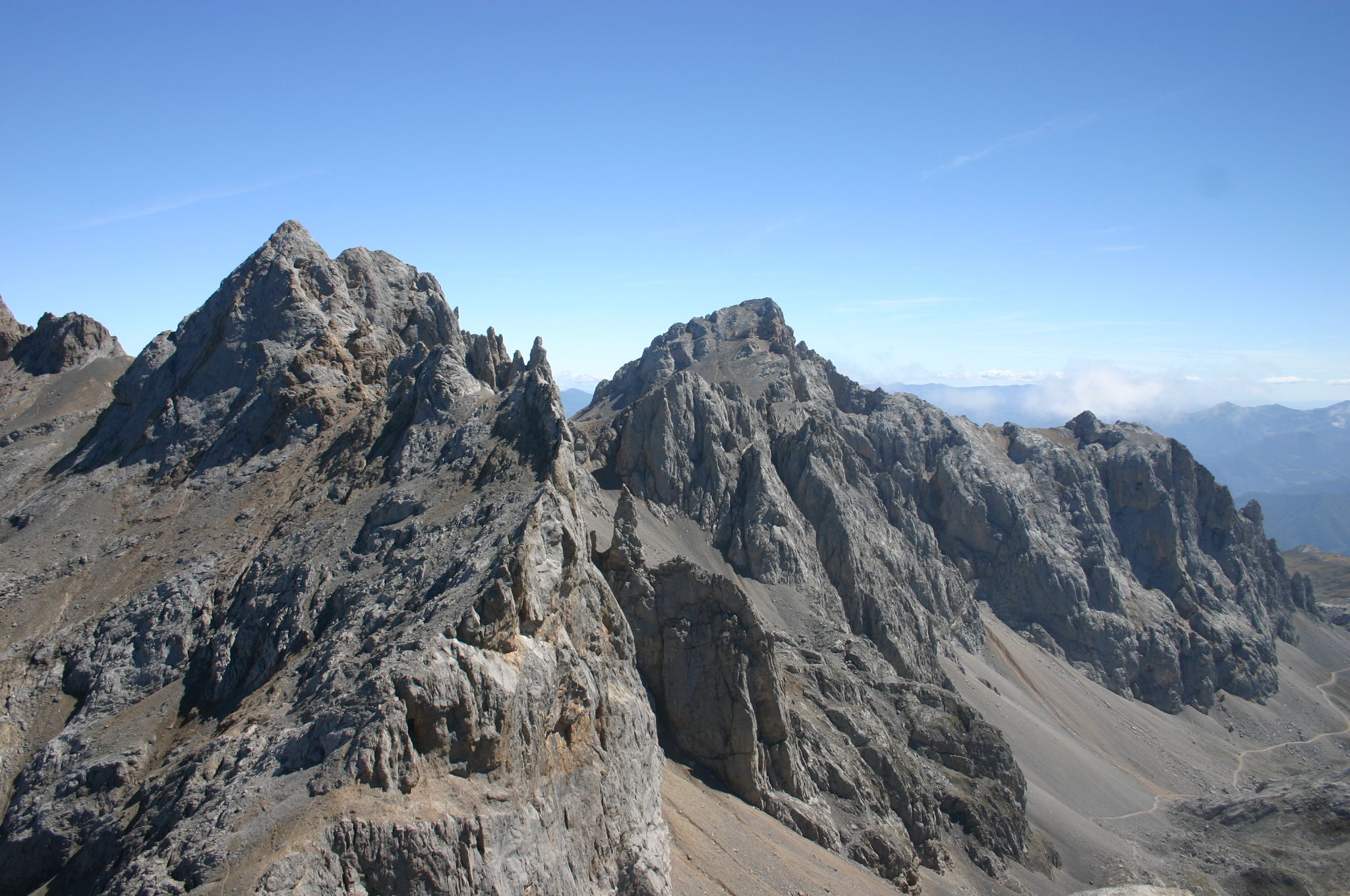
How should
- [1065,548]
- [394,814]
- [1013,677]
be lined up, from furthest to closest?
[1065,548] < [1013,677] < [394,814]

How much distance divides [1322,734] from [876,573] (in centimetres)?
8005

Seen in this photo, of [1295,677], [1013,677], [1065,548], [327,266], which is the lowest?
[1295,677]

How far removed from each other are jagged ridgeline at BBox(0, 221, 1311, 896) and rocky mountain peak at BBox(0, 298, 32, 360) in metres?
0.38

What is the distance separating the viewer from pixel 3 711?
30500mm

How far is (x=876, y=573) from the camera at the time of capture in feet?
274

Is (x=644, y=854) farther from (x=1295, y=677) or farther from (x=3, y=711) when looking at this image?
(x=1295, y=677)

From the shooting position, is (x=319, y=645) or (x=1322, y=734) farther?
(x=1322, y=734)

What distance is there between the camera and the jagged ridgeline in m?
23.6

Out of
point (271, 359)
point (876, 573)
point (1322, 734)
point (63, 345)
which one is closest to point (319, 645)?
point (271, 359)

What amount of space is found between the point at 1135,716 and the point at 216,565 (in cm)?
10707

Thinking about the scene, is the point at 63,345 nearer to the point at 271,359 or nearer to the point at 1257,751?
the point at 271,359

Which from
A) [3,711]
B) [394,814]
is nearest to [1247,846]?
[394,814]

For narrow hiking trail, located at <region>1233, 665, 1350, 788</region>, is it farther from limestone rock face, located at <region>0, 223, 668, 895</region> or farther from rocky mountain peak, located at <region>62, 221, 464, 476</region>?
rocky mountain peak, located at <region>62, 221, 464, 476</region>

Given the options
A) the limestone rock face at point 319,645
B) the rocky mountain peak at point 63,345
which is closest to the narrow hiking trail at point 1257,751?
the limestone rock face at point 319,645
